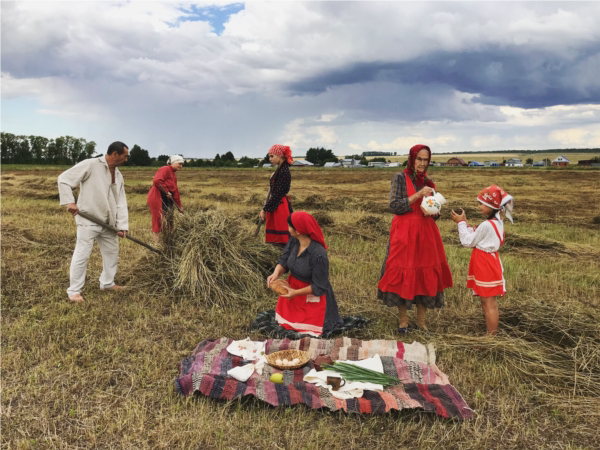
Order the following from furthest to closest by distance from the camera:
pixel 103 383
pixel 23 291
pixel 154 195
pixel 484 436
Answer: pixel 154 195, pixel 23 291, pixel 103 383, pixel 484 436

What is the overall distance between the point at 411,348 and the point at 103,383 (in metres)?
2.46

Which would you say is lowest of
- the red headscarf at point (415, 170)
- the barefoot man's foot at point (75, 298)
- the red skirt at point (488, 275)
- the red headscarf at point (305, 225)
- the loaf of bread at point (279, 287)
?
the barefoot man's foot at point (75, 298)

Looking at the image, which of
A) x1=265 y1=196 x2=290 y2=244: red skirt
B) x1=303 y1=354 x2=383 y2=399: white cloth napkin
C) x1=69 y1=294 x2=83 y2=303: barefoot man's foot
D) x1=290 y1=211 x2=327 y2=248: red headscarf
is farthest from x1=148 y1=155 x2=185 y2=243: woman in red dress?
x1=303 y1=354 x2=383 y2=399: white cloth napkin

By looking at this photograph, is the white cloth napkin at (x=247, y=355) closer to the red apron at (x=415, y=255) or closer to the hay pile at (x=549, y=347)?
the red apron at (x=415, y=255)

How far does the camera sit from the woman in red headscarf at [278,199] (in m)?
5.60

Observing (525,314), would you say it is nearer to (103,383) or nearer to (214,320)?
(214,320)

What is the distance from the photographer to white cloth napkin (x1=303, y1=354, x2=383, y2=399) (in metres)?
3.13

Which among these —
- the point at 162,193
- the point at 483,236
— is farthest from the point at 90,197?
the point at 483,236

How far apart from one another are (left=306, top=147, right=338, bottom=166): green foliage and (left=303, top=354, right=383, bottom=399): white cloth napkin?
3553 inches

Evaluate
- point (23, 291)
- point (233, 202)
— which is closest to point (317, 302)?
point (23, 291)

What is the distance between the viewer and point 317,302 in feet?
13.9

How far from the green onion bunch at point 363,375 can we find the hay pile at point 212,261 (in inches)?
78.8

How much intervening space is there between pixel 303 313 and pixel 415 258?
1.16m

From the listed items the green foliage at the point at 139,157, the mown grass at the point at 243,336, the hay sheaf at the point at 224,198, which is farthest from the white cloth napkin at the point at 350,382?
the green foliage at the point at 139,157
